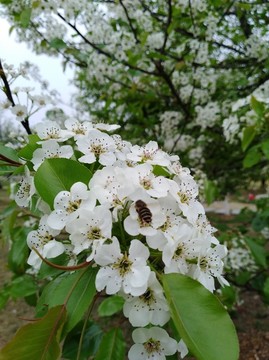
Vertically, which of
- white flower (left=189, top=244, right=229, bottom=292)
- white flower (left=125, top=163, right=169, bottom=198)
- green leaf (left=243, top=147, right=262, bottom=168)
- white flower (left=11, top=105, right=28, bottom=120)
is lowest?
white flower (left=189, top=244, right=229, bottom=292)

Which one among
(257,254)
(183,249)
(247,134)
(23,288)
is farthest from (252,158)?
(183,249)

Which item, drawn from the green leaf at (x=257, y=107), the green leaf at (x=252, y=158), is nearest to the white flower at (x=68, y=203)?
the green leaf at (x=257, y=107)

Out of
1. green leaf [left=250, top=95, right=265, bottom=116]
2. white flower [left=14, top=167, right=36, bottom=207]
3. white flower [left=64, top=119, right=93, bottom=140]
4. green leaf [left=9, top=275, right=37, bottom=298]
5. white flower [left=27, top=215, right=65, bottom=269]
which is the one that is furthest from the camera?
green leaf [left=250, top=95, right=265, bottom=116]

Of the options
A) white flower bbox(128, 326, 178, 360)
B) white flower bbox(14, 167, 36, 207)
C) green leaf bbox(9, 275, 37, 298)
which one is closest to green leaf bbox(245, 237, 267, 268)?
green leaf bbox(9, 275, 37, 298)

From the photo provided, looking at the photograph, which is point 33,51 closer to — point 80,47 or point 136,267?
point 80,47

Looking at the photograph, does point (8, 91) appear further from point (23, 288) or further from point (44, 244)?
point (23, 288)

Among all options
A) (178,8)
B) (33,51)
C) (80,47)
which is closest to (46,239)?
(178,8)

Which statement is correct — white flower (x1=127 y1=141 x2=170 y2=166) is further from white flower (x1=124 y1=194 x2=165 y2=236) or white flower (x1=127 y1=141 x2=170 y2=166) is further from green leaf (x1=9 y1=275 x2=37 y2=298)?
green leaf (x1=9 y1=275 x2=37 y2=298)
